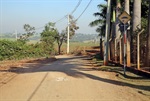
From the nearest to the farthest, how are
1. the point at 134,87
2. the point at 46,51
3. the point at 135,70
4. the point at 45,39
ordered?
the point at 134,87
the point at 135,70
the point at 46,51
the point at 45,39

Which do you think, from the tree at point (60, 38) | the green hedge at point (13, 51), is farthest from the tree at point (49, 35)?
the green hedge at point (13, 51)

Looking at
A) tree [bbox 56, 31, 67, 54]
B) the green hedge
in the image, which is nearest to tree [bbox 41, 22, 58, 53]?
tree [bbox 56, 31, 67, 54]

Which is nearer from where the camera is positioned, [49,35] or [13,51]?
[13,51]

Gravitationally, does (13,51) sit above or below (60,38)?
below

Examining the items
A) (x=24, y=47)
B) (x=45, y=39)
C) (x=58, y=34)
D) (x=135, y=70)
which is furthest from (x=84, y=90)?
(x=58, y=34)

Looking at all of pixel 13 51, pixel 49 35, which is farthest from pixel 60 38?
pixel 13 51

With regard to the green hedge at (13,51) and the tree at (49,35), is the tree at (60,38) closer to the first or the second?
the tree at (49,35)

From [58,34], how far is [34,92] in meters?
67.8

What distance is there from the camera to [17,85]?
46.6ft

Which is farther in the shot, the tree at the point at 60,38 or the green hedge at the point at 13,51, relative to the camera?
the tree at the point at 60,38

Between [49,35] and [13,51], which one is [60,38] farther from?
[13,51]

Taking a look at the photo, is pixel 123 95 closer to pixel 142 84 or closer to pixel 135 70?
pixel 142 84

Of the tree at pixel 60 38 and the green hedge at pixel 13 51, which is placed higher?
the tree at pixel 60 38

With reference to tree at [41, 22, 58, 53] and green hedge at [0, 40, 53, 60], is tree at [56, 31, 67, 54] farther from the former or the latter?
green hedge at [0, 40, 53, 60]
